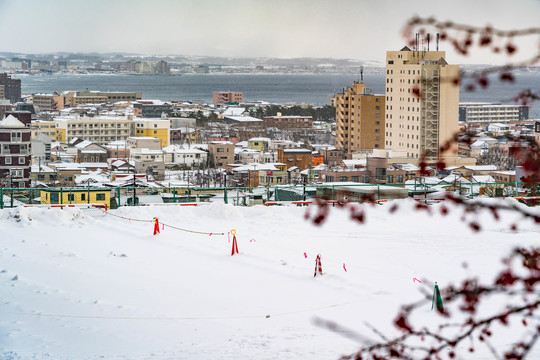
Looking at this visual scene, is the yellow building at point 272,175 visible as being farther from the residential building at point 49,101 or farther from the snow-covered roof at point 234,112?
the residential building at point 49,101

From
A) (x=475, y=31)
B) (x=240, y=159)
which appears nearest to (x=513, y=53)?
(x=475, y=31)

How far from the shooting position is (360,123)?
30344 millimetres

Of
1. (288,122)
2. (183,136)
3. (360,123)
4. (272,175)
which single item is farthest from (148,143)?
(288,122)

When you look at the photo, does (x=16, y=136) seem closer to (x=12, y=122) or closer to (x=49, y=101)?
(x=12, y=122)

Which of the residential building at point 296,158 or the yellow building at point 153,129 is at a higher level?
the yellow building at point 153,129

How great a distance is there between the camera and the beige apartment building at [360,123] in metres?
30.4

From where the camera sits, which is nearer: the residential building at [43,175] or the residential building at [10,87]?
the residential building at [43,175]

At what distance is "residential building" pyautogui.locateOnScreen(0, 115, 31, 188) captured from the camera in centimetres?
1580

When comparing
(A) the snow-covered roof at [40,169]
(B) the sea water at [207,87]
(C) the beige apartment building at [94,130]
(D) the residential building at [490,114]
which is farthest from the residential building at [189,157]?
(B) the sea water at [207,87]

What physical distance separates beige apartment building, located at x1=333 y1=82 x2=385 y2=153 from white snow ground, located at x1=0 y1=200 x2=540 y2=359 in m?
24.7

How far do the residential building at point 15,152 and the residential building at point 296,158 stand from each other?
9070 millimetres

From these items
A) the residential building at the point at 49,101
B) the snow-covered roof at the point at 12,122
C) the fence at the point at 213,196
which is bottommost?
the fence at the point at 213,196

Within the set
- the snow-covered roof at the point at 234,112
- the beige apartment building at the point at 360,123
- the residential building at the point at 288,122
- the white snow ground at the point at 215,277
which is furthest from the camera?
the snow-covered roof at the point at 234,112

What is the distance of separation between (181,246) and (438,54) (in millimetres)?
25880
